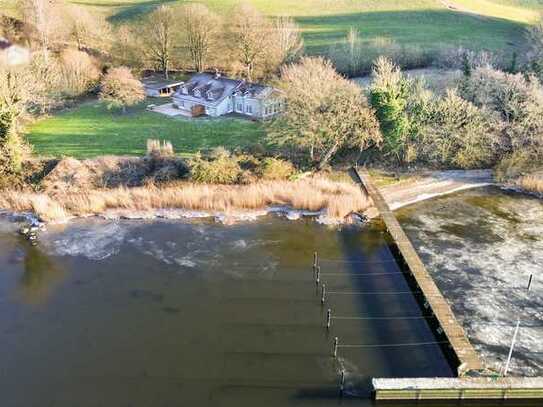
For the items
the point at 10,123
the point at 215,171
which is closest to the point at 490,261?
the point at 215,171

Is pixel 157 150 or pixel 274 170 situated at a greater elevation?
pixel 157 150

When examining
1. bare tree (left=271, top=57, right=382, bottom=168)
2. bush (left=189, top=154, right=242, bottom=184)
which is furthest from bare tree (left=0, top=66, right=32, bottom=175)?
bare tree (left=271, top=57, right=382, bottom=168)

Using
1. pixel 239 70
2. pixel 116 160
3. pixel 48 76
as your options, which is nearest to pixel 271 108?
pixel 239 70

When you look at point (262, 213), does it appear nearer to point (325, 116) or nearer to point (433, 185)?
point (325, 116)

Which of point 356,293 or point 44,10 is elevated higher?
point 44,10

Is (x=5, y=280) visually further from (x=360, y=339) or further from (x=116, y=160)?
(x=360, y=339)

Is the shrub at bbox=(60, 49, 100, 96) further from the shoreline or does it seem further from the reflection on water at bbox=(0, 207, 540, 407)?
the reflection on water at bbox=(0, 207, 540, 407)

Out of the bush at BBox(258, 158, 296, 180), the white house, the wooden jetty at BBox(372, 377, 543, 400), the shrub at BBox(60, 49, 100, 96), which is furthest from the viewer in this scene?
the shrub at BBox(60, 49, 100, 96)
